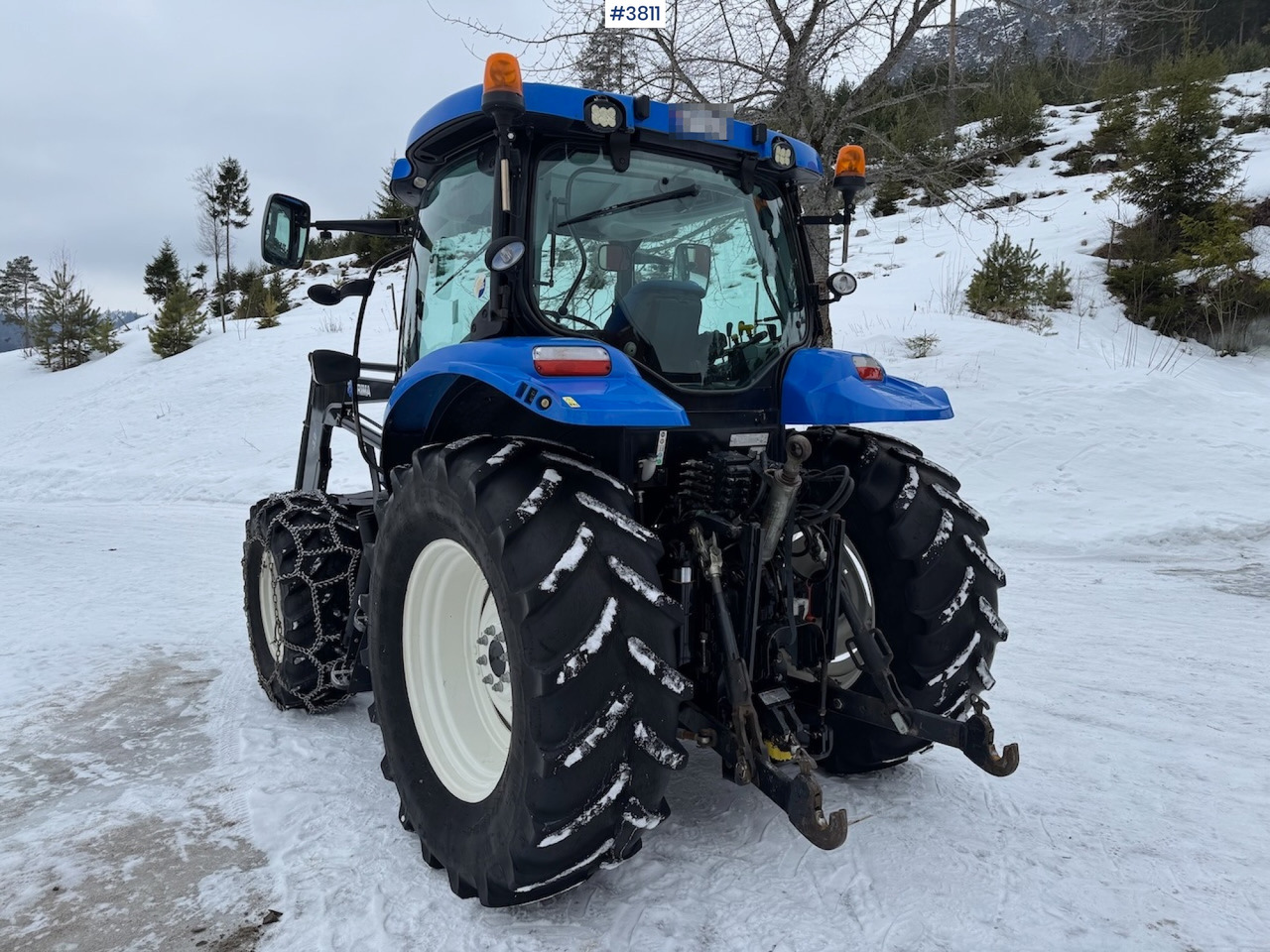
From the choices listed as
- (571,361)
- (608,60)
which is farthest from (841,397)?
(608,60)

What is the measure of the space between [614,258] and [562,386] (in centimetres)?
80

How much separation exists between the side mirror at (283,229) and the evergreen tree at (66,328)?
2647 cm

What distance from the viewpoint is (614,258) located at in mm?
2752

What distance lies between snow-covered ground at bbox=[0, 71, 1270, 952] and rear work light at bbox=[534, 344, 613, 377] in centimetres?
141

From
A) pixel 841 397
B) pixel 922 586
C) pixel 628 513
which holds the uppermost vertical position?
pixel 841 397

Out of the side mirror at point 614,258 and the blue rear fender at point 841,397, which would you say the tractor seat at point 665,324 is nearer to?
the side mirror at point 614,258

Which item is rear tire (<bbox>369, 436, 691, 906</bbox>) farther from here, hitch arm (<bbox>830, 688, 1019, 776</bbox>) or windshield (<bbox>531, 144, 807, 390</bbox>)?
hitch arm (<bbox>830, 688, 1019, 776</bbox>)

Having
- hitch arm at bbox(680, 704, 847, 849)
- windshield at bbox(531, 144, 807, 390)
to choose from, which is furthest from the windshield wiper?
hitch arm at bbox(680, 704, 847, 849)

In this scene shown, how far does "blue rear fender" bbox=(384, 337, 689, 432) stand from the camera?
2037 millimetres

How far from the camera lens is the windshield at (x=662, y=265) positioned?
265 cm

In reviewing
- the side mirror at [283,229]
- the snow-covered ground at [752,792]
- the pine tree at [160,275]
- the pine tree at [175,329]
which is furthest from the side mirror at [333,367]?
the pine tree at [160,275]

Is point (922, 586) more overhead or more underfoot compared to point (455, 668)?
more overhead

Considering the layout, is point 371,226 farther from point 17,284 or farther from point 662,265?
point 17,284

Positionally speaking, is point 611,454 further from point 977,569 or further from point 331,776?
point 331,776
